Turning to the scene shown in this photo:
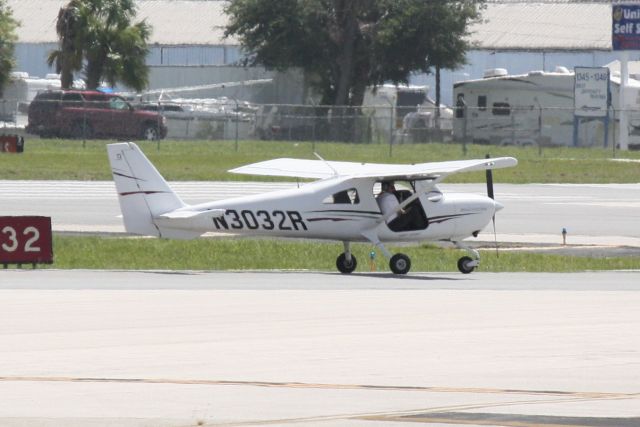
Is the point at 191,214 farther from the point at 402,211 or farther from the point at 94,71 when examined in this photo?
the point at 94,71

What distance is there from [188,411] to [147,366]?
2.45m

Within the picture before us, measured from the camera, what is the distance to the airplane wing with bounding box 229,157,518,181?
80.0ft

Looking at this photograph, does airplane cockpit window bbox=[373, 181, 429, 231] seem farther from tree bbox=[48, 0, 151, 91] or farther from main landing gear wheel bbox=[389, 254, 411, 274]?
tree bbox=[48, 0, 151, 91]

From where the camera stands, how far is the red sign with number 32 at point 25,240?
24.1 meters

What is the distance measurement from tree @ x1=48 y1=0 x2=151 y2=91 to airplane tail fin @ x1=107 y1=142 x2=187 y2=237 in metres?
49.7

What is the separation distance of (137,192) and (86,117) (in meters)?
40.6

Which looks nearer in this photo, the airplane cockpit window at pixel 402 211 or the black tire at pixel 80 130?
the airplane cockpit window at pixel 402 211

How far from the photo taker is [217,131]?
6812 cm

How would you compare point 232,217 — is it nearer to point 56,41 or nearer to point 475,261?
point 475,261

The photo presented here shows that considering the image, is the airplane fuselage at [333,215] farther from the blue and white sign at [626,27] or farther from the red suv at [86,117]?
the blue and white sign at [626,27]

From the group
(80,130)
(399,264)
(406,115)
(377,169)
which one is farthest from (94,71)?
(399,264)

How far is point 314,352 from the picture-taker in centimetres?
1489

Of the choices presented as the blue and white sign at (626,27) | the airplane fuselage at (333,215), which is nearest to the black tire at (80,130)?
the blue and white sign at (626,27)

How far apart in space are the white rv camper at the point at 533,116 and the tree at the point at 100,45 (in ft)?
52.5
